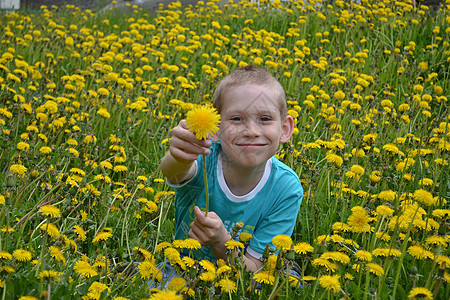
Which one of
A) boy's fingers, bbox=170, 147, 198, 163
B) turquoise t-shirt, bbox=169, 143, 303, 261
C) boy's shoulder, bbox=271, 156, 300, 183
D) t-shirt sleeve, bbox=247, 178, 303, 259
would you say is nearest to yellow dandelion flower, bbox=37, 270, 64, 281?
boy's fingers, bbox=170, 147, 198, 163

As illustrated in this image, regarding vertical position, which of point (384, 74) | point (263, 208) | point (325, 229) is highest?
point (384, 74)

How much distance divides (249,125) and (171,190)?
1.03m

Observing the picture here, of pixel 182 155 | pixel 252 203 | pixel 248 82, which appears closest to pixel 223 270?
pixel 182 155

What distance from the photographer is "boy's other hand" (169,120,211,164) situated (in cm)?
151

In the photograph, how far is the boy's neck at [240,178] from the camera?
2.03 m

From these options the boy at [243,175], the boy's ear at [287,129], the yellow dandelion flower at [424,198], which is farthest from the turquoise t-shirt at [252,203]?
the yellow dandelion flower at [424,198]

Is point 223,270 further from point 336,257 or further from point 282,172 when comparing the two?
point 282,172

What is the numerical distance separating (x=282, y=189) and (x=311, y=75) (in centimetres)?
280

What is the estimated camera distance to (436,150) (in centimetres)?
289

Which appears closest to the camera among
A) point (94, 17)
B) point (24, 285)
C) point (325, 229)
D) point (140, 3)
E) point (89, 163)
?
point (24, 285)

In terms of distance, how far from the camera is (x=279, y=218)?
2031mm

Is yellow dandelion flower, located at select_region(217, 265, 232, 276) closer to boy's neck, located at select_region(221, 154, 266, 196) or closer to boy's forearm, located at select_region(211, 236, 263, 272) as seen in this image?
boy's forearm, located at select_region(211, 236, 263, 272)

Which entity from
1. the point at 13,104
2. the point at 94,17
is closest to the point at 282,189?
the point at 13,104

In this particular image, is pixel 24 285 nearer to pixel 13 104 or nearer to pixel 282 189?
pixel 282 189
